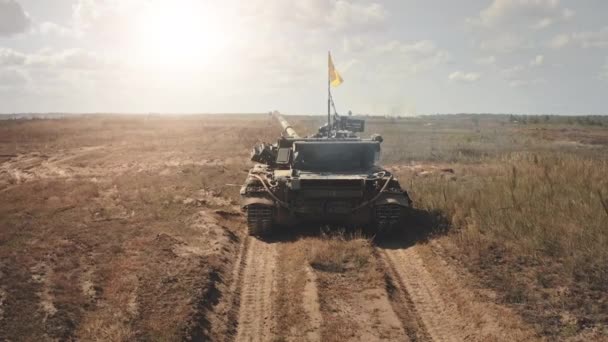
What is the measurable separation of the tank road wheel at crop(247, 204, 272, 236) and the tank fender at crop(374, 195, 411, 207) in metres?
2.20

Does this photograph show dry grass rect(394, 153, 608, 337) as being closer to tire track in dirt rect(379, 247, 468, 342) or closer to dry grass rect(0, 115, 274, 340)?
tire track in dirt rect(379, 247, 468, 342)

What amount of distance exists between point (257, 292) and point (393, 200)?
3671 millimetres

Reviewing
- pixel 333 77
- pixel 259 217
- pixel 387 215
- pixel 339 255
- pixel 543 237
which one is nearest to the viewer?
pixel 543 237

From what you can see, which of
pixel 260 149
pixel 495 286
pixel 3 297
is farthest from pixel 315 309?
pixel 260 149

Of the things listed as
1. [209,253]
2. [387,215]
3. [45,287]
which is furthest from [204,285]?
[387,215]

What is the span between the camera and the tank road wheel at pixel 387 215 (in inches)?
381

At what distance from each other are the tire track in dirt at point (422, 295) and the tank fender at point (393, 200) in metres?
0.95

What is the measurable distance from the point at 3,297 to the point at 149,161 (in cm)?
1788

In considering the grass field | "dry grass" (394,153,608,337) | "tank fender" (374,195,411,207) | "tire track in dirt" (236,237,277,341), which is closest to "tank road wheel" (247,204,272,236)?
"tire track in dirt" (236,237,277,341)

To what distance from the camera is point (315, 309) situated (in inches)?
251

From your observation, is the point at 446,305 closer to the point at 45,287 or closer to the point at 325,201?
the point at 325,201

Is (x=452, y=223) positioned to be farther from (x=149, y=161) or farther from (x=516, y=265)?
(x=149, y=161)

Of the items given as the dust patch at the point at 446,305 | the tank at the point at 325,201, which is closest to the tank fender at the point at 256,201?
the tank at the point at 325,201

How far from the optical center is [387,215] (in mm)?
9758
